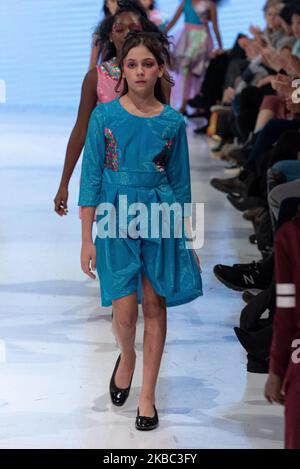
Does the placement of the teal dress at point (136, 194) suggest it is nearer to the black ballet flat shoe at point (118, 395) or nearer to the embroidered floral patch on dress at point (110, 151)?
the embroidered floral patch on dress at point (110, 151)

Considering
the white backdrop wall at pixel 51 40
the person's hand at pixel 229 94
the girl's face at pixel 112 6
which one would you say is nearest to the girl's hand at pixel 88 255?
the girl's face at pixel 112 6

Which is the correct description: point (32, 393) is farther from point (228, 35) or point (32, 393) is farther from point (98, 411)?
point (228, 35)

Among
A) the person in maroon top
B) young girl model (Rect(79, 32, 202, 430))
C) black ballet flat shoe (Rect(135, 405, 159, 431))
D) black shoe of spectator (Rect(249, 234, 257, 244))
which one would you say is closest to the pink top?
young girl model (Rect(79, 32, 202, 430))

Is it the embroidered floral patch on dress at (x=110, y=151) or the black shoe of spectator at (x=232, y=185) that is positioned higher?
the embroidered floral patch on dress at (x=110, y=151)

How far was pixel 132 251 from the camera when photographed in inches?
109

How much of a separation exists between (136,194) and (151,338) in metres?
0.37

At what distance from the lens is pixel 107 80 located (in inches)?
135

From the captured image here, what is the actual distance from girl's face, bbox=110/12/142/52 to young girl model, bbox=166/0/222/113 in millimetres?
6591

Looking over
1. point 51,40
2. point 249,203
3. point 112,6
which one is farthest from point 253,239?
point 51,40

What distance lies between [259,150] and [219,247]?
56cm

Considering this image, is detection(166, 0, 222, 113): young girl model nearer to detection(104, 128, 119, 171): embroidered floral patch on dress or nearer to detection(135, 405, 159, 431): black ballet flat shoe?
detection(104, 128, 119, 171): embroidered floral patch on dress

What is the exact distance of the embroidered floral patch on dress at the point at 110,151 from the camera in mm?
2748

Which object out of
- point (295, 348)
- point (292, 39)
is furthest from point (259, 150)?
point (295, 348)

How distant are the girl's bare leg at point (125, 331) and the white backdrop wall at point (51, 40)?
890cm
